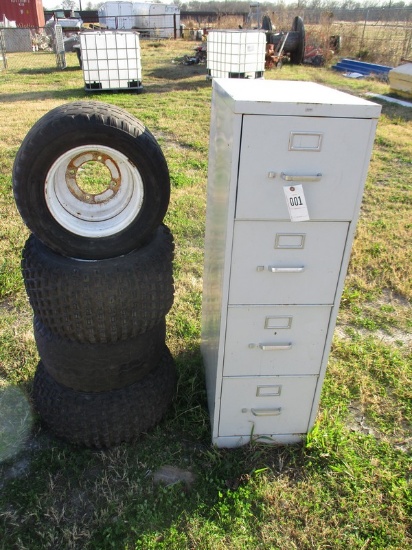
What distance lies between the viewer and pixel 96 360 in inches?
85.9

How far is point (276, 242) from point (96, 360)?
1033 mm

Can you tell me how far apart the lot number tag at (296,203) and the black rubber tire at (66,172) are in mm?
544

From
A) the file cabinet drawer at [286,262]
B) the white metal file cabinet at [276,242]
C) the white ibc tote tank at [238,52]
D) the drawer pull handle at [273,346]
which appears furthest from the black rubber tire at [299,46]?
the drawer pull handle at [273,346]

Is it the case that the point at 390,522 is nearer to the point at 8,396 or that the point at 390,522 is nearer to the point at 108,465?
the point at 108,465

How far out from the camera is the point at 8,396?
2.73m

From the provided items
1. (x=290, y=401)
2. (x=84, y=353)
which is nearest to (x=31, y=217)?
(x=84, y=353)

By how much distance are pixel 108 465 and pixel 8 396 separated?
850 millimetres

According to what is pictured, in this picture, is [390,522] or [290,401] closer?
[390,522]

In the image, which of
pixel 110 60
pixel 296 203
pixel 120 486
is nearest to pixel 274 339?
pixel 296 203

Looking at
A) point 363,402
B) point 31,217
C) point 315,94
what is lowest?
point 363,402

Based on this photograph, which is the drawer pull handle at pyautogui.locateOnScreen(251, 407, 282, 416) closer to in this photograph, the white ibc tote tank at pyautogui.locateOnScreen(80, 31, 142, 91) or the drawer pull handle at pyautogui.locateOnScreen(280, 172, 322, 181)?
the drawer pull handle at pyautogui.locateOnScreen(280, 172, 322, 181)

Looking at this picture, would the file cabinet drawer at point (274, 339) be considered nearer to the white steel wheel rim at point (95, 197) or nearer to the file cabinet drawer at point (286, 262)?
the file cabinet drawer at point (286, 262)

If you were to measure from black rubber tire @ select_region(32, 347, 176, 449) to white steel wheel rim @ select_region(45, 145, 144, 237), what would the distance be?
0.88m

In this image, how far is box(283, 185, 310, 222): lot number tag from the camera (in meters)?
1.87
